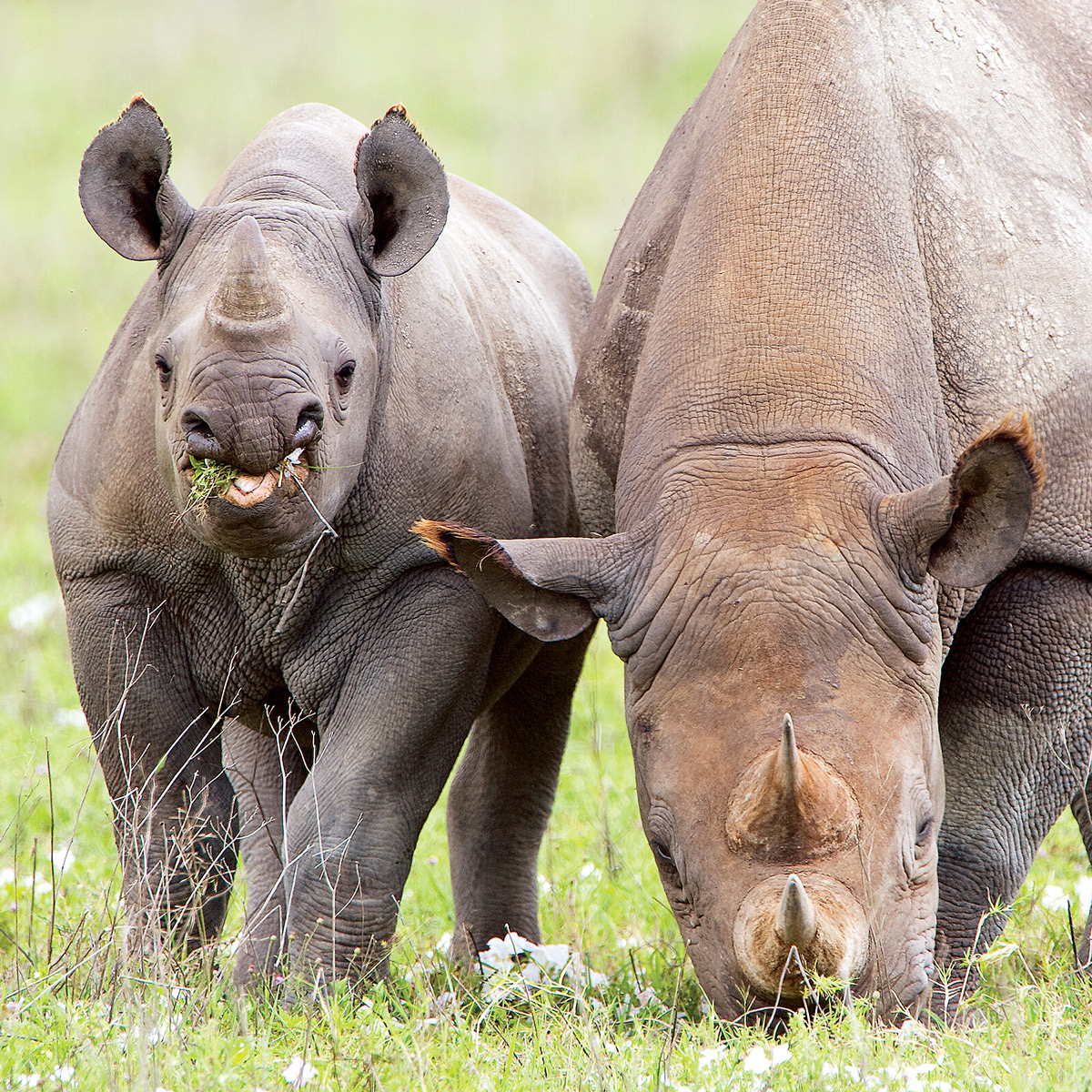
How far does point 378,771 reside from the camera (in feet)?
17.9

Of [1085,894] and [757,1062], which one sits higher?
[757,1062]

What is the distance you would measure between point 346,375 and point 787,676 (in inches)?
65.8

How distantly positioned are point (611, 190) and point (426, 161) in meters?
12.9

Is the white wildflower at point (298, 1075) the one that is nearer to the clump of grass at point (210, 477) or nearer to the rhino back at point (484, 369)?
the clump of grass at point (210, 477)

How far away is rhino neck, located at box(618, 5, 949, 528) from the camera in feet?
16.0

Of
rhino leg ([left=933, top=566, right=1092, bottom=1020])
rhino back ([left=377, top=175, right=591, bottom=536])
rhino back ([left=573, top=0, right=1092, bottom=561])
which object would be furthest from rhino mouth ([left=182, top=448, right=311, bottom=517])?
rhino leg ([left=933, top=566, right=1092, bottom=1020])

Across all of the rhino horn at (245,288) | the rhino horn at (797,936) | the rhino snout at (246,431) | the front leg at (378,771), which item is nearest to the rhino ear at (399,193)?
the rhino horn at (245,288)

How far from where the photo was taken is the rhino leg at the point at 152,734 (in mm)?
5570

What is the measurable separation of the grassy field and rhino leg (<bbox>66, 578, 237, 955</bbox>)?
272 millimetres

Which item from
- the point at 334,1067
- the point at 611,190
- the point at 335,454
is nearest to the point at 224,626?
the point at 335,454

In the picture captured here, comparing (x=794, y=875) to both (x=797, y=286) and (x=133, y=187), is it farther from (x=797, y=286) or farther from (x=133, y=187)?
(x=133, y=187)

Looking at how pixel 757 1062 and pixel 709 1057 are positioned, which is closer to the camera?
pixel 757 1062

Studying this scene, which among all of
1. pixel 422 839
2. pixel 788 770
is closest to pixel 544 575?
pixel 788 770

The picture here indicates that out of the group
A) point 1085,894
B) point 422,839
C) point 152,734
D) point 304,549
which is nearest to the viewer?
point 304,549
